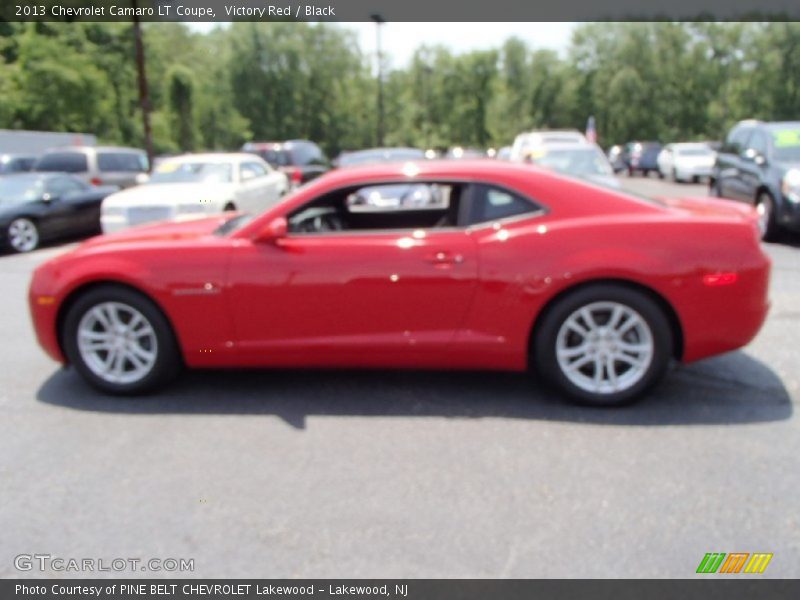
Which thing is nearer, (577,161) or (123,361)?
(123,361)

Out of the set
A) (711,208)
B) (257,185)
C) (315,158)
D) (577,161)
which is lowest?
(315,158)

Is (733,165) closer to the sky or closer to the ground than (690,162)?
closer to the sky

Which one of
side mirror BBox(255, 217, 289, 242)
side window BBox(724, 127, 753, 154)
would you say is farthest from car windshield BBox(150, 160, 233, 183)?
side window BBox(724, 127, 753, 154)

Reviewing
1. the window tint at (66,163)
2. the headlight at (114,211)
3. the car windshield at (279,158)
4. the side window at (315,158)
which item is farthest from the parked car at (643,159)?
the headlight at (114,211)

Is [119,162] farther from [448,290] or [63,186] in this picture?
[448,290]

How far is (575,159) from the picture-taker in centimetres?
1279

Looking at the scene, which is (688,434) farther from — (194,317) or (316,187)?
(194,317)

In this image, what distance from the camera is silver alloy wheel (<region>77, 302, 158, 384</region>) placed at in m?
4.57

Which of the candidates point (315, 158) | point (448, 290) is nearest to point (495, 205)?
point (448, 290)

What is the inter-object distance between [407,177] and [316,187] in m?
0.55

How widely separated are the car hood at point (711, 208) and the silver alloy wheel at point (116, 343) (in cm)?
335

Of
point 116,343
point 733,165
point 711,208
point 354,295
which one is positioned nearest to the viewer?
point 354,295

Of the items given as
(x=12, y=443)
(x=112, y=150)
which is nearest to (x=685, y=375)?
(x=12, y=443)

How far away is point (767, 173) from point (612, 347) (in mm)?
7888
